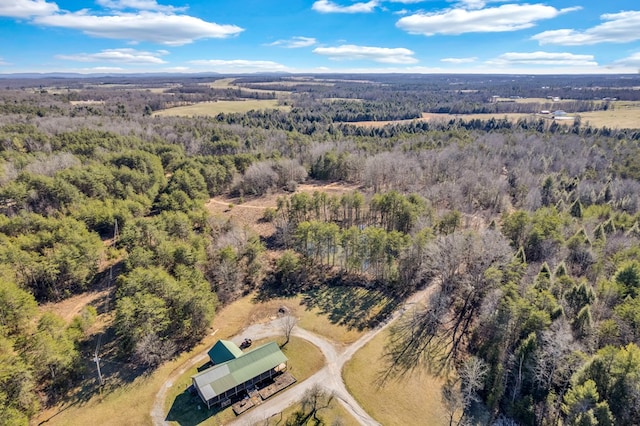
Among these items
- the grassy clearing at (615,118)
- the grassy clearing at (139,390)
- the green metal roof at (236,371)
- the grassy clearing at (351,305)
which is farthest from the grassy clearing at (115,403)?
the grassy clearing at (615,118)

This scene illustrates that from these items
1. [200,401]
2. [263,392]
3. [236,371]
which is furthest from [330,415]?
[200,401]

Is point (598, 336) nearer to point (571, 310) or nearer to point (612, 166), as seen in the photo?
point (571, 310)

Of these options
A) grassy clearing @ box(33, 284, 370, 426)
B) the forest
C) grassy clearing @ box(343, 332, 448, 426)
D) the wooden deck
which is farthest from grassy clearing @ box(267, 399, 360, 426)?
the forest

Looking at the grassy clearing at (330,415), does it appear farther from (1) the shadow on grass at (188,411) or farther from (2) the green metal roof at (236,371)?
(1) the shadow on grass at (188,411)

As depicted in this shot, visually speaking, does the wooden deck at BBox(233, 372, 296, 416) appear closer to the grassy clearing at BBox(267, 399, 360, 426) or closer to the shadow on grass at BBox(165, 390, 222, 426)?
the shadow on grass at BBox(165, 390, 222, 426)

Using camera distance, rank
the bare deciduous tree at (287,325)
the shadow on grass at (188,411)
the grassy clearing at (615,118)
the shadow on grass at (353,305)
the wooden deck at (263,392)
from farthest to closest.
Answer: the grassy clearing at (615,118)
the shadow on grass at (353,305)
the bare deciduous tree at (287,325)
the wooden deck at (263,392)
the shadow on grass at (188,411)

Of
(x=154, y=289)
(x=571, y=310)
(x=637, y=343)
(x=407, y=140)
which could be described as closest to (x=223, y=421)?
(x=154, y=289)
